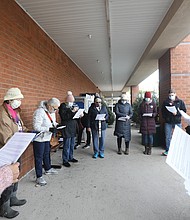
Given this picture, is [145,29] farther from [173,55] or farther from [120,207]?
[120,207]

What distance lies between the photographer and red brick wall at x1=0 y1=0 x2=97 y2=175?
2.96m

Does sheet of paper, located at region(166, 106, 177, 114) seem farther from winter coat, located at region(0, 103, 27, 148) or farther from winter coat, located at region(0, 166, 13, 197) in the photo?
winter coat, located at region(0, 166, 13, 197)

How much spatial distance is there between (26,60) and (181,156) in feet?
10.6

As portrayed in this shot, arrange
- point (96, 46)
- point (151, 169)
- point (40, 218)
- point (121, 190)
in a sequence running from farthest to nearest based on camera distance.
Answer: point (96, 46)
point (151, 169)
point (121, 190)
point (40, 218)

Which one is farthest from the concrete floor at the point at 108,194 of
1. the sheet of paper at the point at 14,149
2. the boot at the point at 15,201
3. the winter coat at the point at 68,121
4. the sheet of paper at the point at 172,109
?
the sheet of paper at the point at 172,109

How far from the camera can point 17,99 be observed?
7.91ft

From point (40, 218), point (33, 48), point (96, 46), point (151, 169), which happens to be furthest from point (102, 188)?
point (96, 46)

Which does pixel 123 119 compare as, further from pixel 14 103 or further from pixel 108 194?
pixel 14 103

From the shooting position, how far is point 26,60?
11.8ft

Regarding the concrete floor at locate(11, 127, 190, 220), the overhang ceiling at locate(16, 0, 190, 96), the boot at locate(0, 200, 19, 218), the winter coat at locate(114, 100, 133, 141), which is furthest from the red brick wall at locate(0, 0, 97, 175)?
the winter coat at locate(114, 100, 133, 141)

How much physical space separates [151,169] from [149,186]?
2.63 ft

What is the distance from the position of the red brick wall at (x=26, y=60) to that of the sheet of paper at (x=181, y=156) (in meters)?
2.46

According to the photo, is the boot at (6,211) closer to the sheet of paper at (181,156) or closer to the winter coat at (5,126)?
the winter coat at (5,126)

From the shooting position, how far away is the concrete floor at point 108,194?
7.51ft
